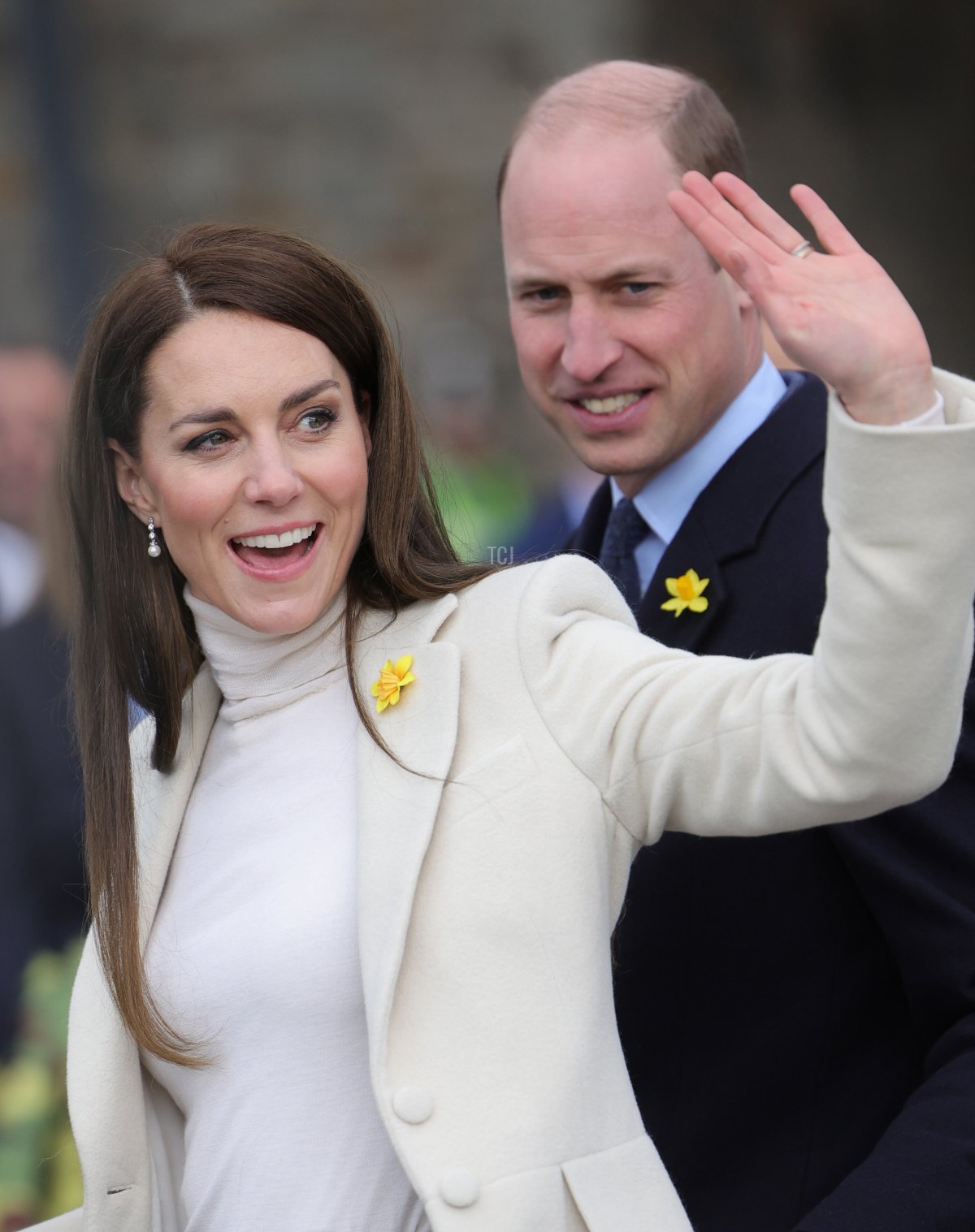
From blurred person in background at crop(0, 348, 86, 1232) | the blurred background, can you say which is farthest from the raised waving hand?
the blurred background

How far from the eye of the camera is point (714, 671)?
1872mm

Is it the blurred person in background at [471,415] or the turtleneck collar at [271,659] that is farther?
the blurred person in background at [471,415]

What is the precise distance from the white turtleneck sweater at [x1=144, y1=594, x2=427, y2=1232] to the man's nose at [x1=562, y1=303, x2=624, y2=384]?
25.8 inches

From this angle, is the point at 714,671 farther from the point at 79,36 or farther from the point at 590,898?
the point at 79,36

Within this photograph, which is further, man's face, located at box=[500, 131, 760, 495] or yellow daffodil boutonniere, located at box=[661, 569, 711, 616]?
man's face, located at box=[500, 131, 760, 495]

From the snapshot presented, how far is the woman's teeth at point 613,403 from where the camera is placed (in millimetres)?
2727

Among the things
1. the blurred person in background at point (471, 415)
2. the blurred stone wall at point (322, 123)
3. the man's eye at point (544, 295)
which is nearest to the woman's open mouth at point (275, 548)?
the man's eye at point (544, 295)

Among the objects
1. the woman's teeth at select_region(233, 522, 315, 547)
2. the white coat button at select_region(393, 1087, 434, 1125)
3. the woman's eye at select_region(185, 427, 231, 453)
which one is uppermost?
the woman's eye at select_region(185, 427, 231, 453)

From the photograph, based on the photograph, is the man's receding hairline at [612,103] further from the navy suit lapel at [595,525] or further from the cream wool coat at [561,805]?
the cream wool coat at [561,805]

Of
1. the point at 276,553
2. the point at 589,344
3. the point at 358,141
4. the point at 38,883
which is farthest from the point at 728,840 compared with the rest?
the point at 358,141

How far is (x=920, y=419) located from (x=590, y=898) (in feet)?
2.07

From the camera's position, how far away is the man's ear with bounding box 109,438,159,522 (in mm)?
2418

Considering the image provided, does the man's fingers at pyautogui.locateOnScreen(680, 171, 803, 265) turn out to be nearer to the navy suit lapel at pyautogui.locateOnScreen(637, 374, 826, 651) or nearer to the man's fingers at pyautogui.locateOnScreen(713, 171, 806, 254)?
the man's fingers at pyautogui.locateOnScreen(713, 171, 806, 254)

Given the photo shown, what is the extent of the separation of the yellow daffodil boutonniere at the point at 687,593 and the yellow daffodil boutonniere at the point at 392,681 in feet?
1.57
